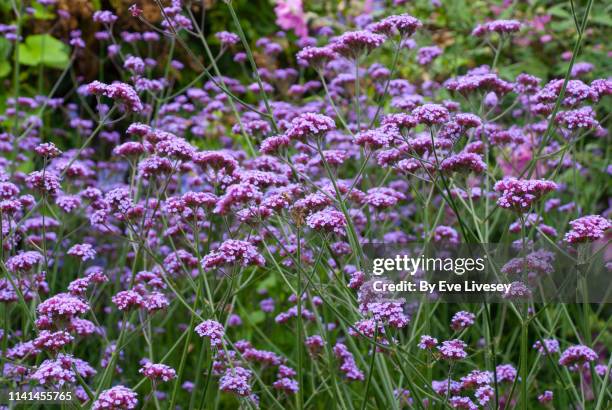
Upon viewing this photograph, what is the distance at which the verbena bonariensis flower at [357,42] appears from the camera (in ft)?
9.71

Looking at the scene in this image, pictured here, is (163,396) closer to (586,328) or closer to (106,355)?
(106,355)

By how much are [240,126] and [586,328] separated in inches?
65.2

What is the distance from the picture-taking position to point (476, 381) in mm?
2439

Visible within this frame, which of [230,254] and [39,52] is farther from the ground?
[39,52]

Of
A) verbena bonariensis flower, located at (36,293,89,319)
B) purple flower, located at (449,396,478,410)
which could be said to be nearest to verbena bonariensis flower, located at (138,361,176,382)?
verbena bonariensis flower, located at (36,293,89,319)

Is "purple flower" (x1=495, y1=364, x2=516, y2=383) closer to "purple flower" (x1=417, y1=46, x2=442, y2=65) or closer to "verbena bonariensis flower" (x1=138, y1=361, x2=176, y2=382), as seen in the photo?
"verbena bonariensis flower" (x1=138, y1=361, x2=176, y2=382)

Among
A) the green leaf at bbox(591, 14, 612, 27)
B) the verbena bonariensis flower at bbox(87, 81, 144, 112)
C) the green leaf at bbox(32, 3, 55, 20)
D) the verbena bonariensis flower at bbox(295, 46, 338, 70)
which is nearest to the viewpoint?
the verbena bonariensis flower at bbox(87, 81, 144, 112)

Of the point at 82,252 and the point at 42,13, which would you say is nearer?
the point at 82,252

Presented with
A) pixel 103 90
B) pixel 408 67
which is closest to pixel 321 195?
pixel 103 90

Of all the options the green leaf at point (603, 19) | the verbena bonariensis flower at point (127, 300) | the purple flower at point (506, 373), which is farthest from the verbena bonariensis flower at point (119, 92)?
the green leaf at point (603, 19)

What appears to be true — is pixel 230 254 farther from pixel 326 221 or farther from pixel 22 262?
pixel 22 262

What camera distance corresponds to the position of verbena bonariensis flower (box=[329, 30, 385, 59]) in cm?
296

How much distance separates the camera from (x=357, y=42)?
9.85ft

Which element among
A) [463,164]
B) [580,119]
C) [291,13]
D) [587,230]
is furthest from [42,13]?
[587,230]
